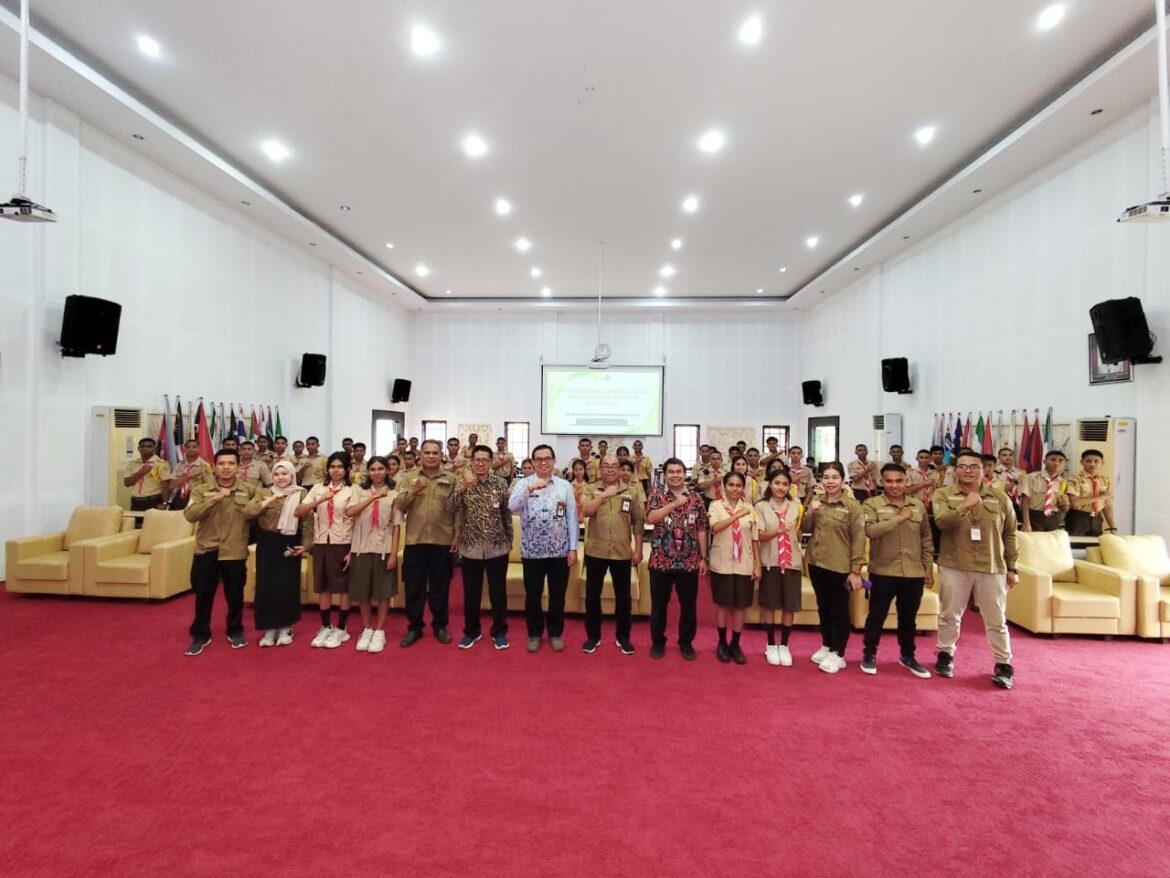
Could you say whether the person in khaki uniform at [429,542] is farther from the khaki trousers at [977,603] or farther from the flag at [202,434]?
the flag at [202,434]

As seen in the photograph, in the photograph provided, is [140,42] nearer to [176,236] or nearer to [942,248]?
[176,236]

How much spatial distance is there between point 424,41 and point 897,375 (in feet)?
28.5

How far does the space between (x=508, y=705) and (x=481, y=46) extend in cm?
550

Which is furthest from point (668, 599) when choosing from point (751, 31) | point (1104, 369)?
point (1104, 369)

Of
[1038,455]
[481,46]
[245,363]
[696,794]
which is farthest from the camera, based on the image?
[245,363]

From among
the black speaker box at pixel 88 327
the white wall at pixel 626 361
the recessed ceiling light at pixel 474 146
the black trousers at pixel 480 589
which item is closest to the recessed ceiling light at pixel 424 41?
the recessed ceiling light at pixel 474 146

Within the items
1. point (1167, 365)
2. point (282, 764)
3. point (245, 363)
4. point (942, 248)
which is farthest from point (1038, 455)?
point (245, 363)

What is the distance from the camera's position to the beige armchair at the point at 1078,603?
452 cm

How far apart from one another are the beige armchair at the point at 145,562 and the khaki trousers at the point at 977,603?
675 centimetres

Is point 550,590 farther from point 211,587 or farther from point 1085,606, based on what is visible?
point 1085,606

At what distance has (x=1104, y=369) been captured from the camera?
231 inches

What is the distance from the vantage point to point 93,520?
222 inches

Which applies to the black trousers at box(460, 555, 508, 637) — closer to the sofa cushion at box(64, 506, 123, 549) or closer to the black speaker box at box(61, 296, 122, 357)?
the sofa cushion at box(64, 506, 123, 549)

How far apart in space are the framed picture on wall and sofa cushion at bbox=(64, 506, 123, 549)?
1063cm
